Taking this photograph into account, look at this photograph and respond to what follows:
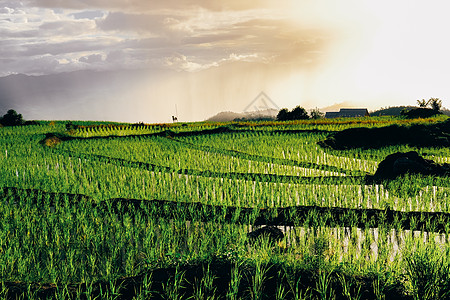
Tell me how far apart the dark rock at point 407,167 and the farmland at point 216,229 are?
0.34 meters

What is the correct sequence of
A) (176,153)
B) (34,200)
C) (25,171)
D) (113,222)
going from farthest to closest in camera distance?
(176,153) → (25,171) → (34,200) → (113,222)

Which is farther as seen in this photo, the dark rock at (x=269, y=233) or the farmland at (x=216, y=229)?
the dark rock at (x=269, y=233)

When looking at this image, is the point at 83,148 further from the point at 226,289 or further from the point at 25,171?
the point at 226,289

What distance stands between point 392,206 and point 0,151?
1033cm

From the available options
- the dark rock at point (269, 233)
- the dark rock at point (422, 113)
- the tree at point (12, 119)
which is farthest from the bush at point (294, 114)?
the dark rock at point (269, 233)

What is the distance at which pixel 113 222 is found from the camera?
15.2 ft

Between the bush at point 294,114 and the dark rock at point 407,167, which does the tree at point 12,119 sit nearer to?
the bush at point 294,114

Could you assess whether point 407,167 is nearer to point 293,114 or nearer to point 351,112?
point 293,114

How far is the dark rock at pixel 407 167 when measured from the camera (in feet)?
25.0

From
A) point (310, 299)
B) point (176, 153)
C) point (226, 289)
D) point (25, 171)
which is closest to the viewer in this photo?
point (310, 299)

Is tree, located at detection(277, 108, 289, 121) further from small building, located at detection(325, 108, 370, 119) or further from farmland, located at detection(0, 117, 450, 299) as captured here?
small building, located at detection(325, 108, 370, 119)

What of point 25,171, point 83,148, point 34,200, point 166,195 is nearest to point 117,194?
point 166,195

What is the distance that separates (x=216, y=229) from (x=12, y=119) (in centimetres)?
2423

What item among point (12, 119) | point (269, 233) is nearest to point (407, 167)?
point (269, 233)
